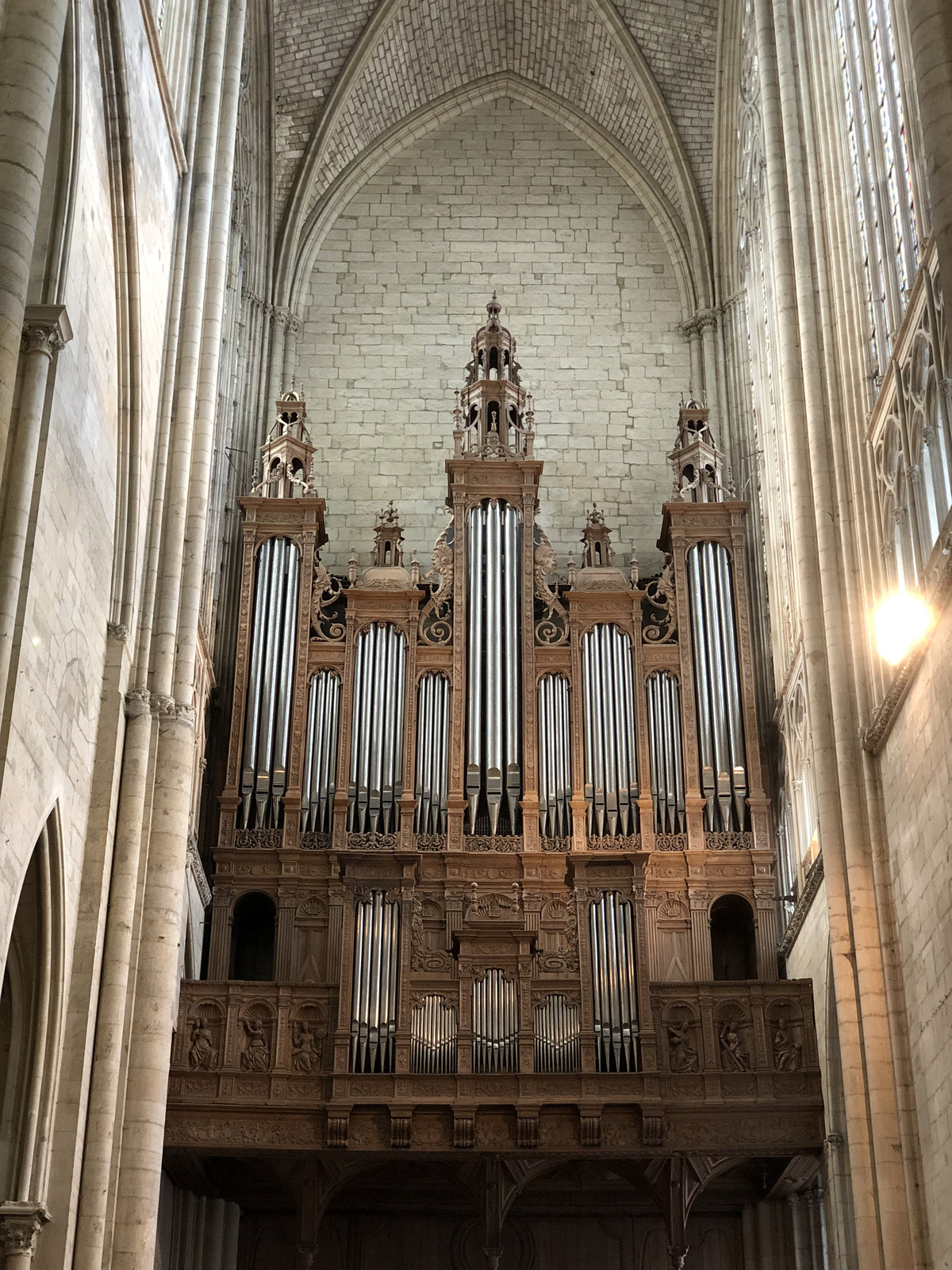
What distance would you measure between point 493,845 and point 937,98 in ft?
36.7

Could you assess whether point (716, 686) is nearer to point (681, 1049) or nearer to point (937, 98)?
point (681, 1049)

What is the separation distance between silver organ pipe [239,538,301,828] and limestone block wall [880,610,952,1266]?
771cm

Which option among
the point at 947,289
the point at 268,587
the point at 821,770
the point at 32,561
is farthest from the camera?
the point at 268,587

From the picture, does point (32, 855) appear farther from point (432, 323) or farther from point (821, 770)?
point (432, 323)

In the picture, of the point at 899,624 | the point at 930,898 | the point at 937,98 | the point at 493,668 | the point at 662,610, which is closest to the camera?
the point at 937,98

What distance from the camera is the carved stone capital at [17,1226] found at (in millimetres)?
11062

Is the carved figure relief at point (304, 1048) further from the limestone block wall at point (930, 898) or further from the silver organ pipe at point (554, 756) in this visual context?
the limestone block wall at point (930, 898)

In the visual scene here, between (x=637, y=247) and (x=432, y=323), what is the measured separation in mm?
3511

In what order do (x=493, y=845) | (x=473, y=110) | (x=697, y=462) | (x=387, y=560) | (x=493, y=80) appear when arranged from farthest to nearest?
(x=473, y=110) < (x=493, y=80) < (x=697, y=462) < (x=387, y=560) < (x=493, y=845)

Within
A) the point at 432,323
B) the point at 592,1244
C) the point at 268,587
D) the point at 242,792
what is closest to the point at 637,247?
the point at 432,323

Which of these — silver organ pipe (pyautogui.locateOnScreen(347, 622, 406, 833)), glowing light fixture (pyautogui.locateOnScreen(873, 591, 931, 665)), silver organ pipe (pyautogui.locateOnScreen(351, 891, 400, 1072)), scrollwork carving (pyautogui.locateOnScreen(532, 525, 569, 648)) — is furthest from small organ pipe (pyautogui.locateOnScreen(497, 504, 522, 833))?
glowing light fixture (pyautogui.locateOnScreen(873, 591, 931, 665))

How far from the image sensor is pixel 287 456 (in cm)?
2077

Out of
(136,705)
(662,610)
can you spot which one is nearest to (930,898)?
(136,705)

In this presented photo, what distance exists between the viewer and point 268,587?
64.6 ft
